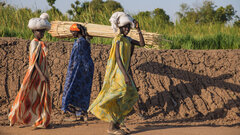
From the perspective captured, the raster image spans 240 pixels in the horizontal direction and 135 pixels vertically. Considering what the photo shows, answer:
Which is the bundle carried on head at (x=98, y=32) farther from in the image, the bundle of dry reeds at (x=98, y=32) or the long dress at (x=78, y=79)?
the long dress at (x=78, y=79)

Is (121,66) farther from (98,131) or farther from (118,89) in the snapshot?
(98,131)

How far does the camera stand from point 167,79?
7980mm

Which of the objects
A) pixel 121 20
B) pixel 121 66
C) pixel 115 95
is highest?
pixel 121 20

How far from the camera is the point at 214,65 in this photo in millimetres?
8562

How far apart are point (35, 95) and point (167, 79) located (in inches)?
152

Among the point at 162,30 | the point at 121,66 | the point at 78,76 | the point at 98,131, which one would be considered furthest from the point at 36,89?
the point at 162,30

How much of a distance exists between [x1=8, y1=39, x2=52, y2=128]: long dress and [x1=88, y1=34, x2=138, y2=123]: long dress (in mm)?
853

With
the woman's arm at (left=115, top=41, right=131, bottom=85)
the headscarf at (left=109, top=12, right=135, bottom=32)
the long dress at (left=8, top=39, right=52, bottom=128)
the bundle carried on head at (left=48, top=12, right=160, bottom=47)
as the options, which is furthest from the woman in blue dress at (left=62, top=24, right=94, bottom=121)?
the bundle carried on head at (left=48, top=12, right=160, bottom=47)

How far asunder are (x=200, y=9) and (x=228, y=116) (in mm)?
24943

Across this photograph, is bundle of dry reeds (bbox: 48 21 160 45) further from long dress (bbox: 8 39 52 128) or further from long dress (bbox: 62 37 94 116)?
long dress (bbox: 8 39 52 128)

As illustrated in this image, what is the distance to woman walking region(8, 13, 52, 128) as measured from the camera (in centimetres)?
501

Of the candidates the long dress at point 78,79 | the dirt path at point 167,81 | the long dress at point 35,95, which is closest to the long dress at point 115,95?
the long dress at point 35,95

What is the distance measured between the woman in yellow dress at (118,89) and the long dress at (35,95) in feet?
2.80

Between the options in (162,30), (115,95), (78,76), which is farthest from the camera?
(162,30)
